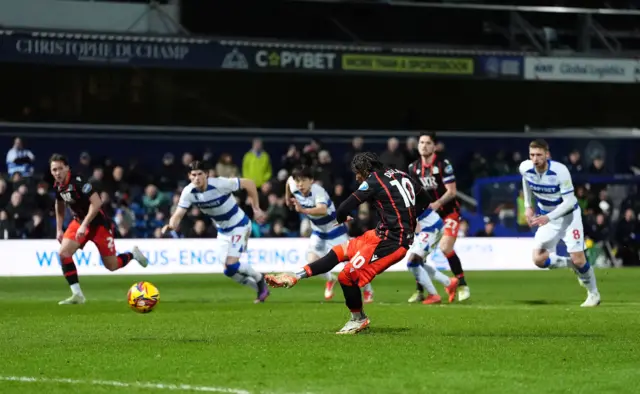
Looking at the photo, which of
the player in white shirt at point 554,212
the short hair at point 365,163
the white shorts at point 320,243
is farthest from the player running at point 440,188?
the short hair at point 365,163

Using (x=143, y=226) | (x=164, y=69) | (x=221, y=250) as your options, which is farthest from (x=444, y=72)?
(x=221, y=250)

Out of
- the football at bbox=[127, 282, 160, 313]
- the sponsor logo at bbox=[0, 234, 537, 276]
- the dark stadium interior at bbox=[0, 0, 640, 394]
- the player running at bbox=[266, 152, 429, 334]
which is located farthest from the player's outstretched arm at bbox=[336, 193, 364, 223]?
the sponsor logo at bbox=[0, 234, 537, 276]

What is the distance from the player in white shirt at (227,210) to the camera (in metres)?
18.5

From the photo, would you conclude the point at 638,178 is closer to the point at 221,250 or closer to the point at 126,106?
the point at 126,106

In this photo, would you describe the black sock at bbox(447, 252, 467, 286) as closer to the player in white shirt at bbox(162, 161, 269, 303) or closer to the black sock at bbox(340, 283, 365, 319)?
the player in white shirt at bbox(162, 161, 269, 303)

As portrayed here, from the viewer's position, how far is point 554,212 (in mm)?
17578

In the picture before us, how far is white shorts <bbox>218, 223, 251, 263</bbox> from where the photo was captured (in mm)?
18906

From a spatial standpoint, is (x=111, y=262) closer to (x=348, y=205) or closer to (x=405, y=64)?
(x=348, y=205)

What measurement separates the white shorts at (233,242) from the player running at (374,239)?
5.83m

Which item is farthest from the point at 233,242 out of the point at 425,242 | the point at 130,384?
the point at 130,384

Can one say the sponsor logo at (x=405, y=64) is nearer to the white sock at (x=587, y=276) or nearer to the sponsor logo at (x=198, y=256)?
the sponsor logo at (x=198, y=256)

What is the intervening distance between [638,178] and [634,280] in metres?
9.98

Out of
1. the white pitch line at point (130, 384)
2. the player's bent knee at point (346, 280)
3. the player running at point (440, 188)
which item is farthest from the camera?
the player running at point (440, 188)

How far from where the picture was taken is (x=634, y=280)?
26.1 metres
